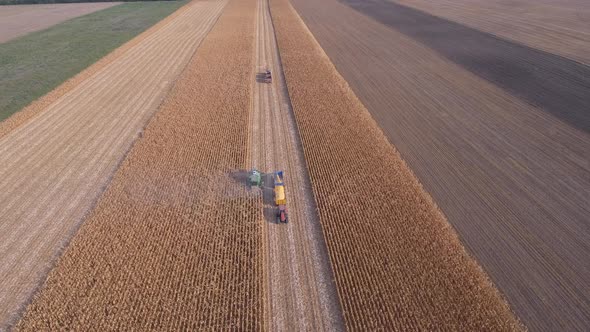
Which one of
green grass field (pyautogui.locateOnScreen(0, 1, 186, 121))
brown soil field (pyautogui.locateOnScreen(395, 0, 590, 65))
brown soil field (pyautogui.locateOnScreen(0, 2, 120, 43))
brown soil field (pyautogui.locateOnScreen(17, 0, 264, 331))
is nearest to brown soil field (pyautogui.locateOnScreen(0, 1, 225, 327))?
brown soil field (pyautogui.locateOnScreen(17, 0, 264, 331))

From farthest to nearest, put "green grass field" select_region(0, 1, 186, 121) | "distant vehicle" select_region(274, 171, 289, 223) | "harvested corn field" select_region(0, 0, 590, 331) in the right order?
1. "green grass field" select_region(0, 1, 186, 121)
2. "distant vehicle" select_region(274, 171, 289, 223)
3. "harvested corn field" select_region(0, 0, 590, 331)

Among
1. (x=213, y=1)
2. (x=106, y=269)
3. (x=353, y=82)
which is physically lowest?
(x=106, y=269)

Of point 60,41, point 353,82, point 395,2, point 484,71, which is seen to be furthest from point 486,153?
point 395,2

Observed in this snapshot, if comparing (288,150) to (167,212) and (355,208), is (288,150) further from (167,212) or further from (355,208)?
(167,212)

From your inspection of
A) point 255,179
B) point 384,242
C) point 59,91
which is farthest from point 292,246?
point 59,91

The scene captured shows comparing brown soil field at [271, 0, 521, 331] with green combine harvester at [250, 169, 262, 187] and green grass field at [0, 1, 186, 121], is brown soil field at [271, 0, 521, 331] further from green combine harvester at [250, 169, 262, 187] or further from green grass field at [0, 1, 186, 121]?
green grass field at [0, 1, 186, 121]
